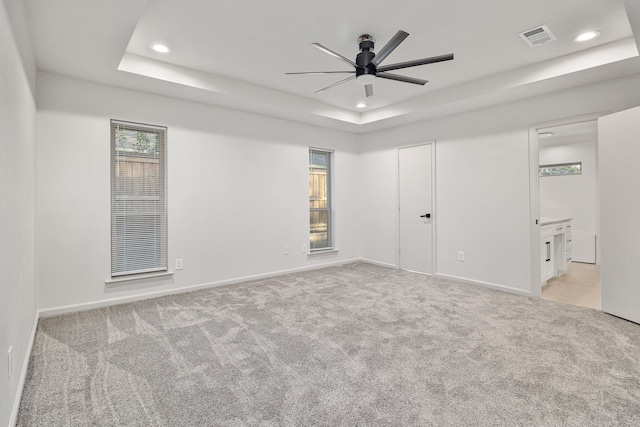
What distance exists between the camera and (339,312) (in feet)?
10.9

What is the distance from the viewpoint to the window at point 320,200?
216 inches

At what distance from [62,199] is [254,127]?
8.08ft

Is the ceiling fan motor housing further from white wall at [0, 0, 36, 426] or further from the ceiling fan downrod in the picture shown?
white wall at [0, 0, 36, 426]

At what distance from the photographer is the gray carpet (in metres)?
1.75

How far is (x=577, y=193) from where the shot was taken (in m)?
6.38

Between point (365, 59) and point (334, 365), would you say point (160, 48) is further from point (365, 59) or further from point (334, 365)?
point (334, 365)

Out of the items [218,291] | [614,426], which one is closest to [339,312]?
[218,291]

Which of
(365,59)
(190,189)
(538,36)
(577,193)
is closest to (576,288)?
(577,193)

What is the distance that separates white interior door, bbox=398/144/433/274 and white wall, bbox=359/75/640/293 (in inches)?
6.0

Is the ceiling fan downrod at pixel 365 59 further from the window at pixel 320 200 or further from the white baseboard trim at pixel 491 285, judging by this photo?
the white baseboard trim at pixel 491 285

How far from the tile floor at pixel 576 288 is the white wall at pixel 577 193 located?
0.95 meters

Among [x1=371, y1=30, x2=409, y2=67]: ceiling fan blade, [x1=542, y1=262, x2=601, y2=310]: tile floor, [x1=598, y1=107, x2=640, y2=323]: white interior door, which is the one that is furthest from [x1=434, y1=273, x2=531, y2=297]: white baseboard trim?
[x1=371, y1=30, x2=409, y2=67]: ceiling fan blade

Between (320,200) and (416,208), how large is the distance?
1650 mm

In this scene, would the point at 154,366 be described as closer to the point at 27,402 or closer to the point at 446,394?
the point at 27,402
